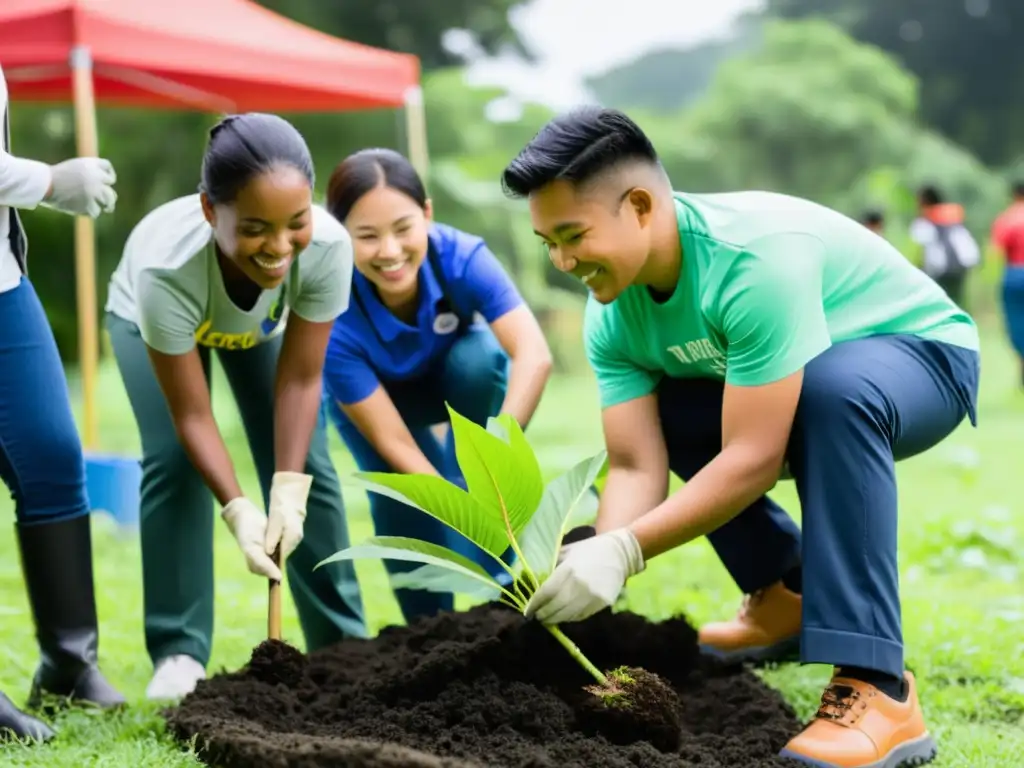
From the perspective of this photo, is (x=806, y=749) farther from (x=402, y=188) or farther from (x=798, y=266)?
(x=402, y=188)

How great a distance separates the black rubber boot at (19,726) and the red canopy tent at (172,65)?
10.2 feet

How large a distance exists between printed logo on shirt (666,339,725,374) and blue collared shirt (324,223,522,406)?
2.03 feet

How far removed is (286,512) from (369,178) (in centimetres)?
75

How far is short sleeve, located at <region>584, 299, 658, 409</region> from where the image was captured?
243 centimetres

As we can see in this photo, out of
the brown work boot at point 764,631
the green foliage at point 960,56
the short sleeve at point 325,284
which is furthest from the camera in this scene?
the green foliage at point 960,56

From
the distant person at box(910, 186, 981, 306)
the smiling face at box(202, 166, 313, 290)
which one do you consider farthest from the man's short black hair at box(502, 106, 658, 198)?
the distant person at box(910, 186, 981, 306)

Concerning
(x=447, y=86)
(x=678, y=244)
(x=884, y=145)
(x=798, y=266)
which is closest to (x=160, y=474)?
(x=678, y=244)

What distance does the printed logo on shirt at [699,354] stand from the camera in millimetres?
2221

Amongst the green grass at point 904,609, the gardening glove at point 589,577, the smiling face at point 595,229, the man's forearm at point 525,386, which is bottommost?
the green grass at point 904,609

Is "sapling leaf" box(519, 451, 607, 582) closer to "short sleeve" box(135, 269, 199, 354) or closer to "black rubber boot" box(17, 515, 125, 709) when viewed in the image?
"short sleeve" box(135, 269, 199, 354)

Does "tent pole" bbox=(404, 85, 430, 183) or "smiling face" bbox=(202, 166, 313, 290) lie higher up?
"tent pole" bbox=(404, 85, 430, 183)

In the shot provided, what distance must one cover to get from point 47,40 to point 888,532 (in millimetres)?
3989

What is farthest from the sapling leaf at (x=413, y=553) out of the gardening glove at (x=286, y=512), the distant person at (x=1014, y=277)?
the distant person at (x=1014, y=277)

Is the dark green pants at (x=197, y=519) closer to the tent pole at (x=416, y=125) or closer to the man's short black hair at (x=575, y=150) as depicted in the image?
the man's short black hair at (x=575, y=150)
